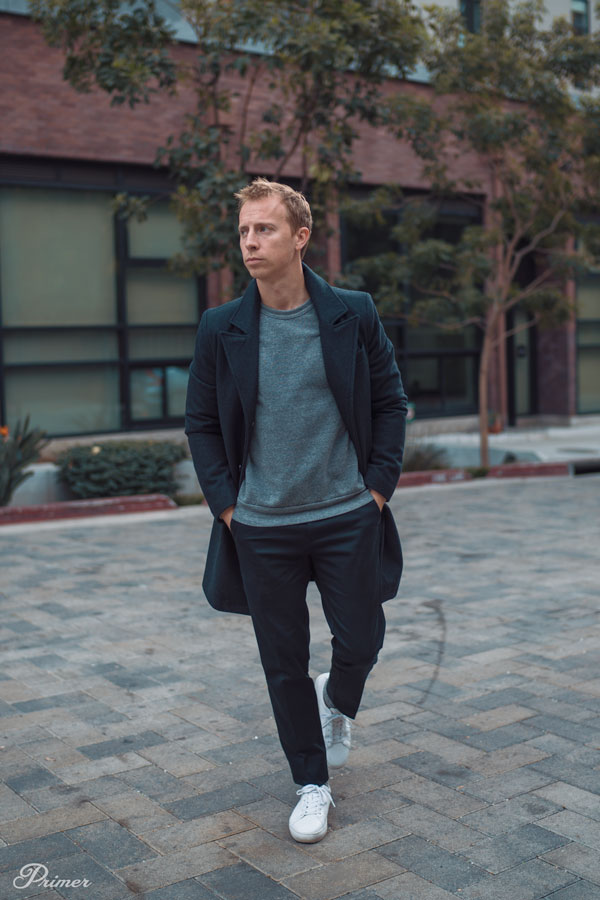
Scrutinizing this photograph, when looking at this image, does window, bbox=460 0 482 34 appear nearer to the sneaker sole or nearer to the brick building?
the brick building

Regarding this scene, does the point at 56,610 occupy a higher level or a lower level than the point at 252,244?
lower

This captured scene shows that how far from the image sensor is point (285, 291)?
3.42 meters

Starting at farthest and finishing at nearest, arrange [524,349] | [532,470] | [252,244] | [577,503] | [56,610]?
[524,349], [532,470], [577,503], [56,610], [252,244]

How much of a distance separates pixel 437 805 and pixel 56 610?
3659 millimetres

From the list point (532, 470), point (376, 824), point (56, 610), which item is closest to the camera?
point (376, 824)

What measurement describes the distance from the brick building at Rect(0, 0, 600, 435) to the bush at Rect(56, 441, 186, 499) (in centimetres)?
243

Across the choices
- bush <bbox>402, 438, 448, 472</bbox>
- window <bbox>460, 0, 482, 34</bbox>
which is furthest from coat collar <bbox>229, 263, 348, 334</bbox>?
window <bbox>460, 0, 482, 34</bbox>

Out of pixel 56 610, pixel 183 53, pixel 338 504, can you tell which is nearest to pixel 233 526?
pixel 338 504

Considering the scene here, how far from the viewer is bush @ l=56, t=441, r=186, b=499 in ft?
38.8

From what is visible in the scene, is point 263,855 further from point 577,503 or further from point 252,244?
point 577,503

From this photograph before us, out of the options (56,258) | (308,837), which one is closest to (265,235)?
(308,837)

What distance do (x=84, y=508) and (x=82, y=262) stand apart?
16.5ft

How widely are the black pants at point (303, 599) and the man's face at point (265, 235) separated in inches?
32.8

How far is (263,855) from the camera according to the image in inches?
132
